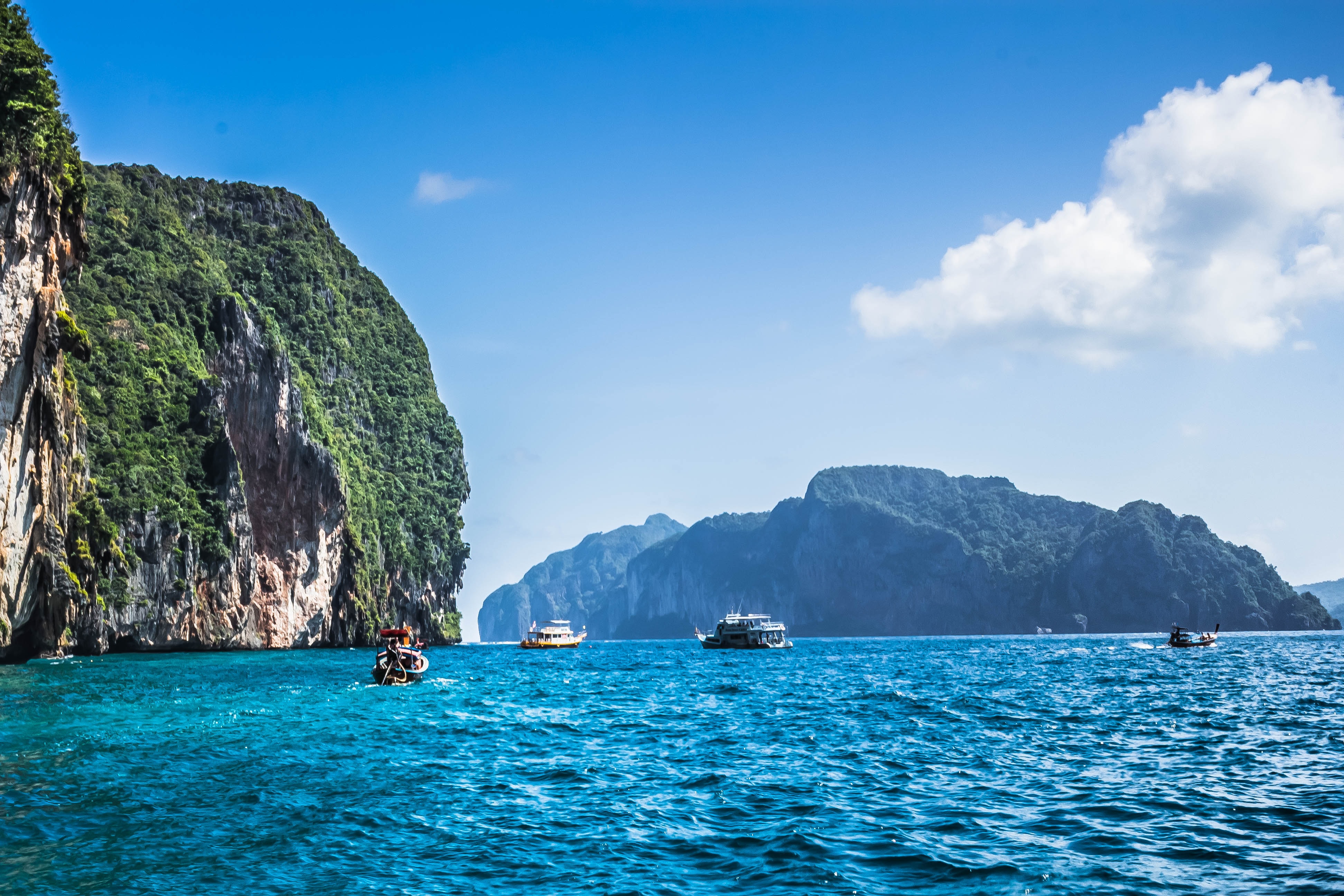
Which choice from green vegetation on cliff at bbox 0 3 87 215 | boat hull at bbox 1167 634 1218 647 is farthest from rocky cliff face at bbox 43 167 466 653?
boat hull at bbox 1167 634 1218 647

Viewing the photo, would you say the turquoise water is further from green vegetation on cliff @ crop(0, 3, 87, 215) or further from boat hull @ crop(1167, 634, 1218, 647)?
boat hull @ crop(1167, 634, 1218, 647)

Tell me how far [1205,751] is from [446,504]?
454 ft

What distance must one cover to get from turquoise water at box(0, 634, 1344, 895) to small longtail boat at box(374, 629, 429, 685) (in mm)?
5951

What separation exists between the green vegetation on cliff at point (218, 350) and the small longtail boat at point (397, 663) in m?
40.2

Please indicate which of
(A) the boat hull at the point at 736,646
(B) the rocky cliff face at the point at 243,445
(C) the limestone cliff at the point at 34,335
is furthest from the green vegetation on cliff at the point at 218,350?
(A) the boat hull at the point at 736,646

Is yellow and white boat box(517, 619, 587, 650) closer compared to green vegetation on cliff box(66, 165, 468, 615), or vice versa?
green vegetation on cliff box(66, 165, 468, 615)

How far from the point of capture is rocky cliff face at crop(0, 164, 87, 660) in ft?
154

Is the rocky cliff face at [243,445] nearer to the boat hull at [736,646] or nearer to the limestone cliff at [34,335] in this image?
the limestone cliff at [34,335]

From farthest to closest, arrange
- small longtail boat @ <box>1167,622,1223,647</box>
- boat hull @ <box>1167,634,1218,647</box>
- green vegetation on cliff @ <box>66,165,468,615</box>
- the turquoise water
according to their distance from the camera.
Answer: boat hull @ <box>1167,634,1218,647</box> → small longtail boat @ <box>1167,622,1223,647</box> → green vegetation on cliff @ <box>66,165,468,615</box> → the turquoise water

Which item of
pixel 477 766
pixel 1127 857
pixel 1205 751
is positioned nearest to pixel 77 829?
pixel 477 766

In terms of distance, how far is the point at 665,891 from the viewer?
1274 centimetres

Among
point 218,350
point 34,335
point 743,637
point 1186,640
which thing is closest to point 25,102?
point 34,335

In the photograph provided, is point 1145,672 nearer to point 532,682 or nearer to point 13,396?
point 532,682

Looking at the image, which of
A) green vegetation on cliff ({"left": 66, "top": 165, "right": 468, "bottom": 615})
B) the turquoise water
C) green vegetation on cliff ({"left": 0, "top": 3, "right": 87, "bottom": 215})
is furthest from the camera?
green vegetation on cliff ({"left": 66, "top": 165, "right": 468, "bottom": 615})
